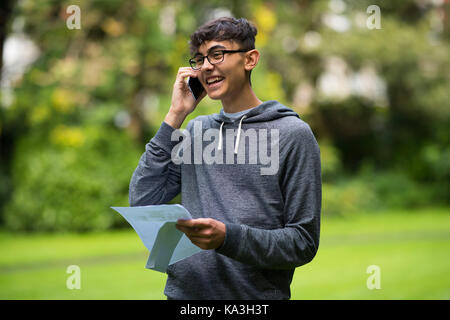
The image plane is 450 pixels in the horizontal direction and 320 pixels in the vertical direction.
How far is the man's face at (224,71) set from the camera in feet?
6.55

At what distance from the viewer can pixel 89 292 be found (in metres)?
6.47

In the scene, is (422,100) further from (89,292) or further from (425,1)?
(89,292)

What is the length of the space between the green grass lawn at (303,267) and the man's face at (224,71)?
15.4ft

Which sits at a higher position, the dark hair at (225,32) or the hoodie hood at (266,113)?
the dark hair at (225,32)

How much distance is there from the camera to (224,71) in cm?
200

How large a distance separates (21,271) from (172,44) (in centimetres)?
669

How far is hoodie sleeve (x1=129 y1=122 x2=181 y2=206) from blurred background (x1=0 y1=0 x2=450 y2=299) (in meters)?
3.85

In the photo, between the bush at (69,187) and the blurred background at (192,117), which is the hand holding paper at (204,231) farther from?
the bush at (69,187)

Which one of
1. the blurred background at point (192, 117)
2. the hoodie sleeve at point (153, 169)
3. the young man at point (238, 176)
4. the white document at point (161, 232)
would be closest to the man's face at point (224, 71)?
the young man at point (238, 176)

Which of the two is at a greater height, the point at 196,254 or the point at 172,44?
the point at 172,44

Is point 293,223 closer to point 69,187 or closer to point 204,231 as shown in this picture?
point 204,231

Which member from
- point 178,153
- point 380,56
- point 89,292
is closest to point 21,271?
point 89,292

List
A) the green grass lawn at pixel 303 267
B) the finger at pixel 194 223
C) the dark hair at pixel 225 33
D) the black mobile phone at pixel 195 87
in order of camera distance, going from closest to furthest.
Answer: the finger at pixel 194 223, the dark hair at pixel 225 33, the black mobile phone at pixel 195 87, the green grass lawn at pixel 303 267
